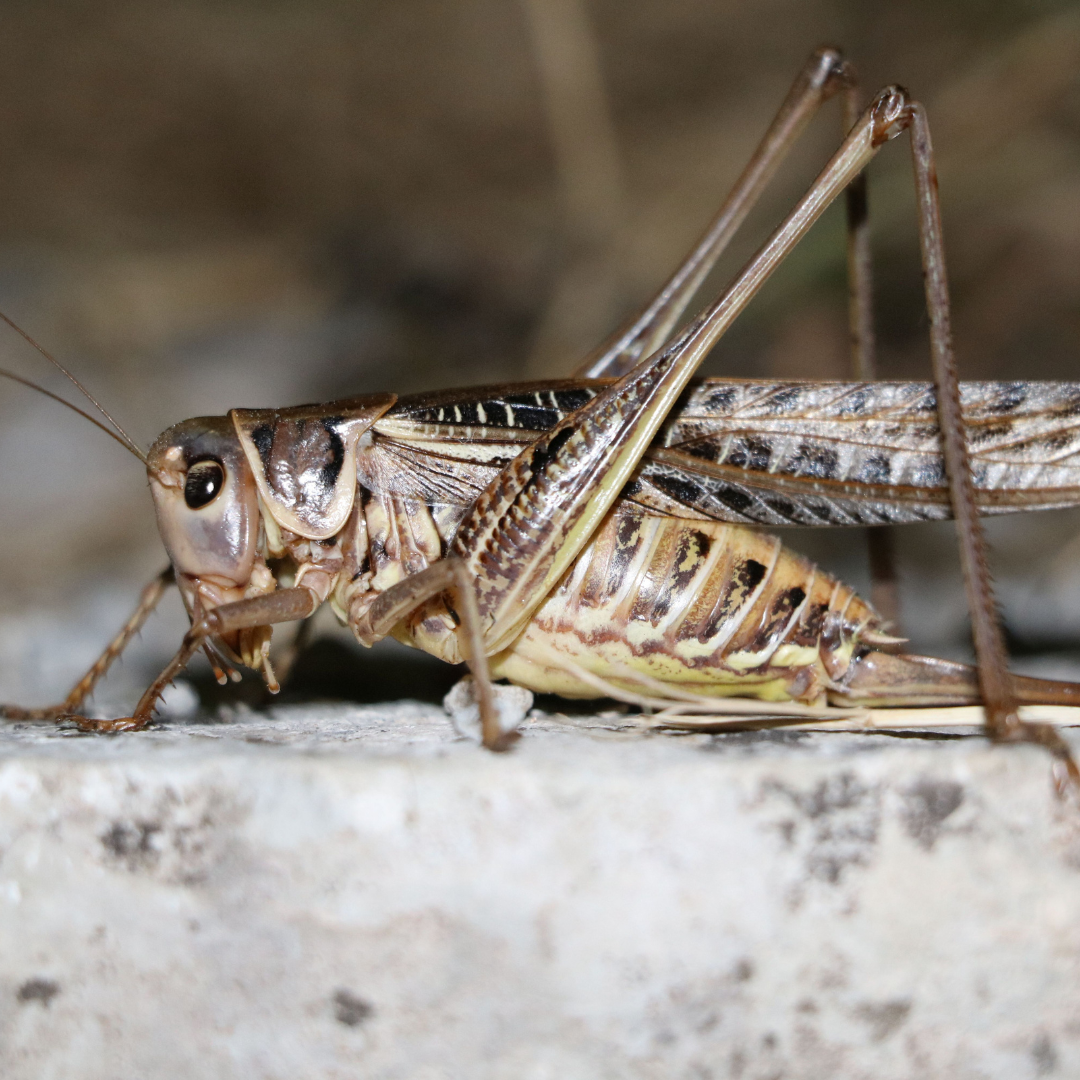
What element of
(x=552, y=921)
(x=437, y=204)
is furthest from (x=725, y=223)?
(x=437, y=204)

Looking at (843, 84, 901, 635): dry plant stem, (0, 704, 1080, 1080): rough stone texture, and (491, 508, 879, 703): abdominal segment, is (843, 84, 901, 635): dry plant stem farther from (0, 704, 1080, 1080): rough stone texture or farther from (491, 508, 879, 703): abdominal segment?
(0, 704, 1080, 1080): rough stone texture

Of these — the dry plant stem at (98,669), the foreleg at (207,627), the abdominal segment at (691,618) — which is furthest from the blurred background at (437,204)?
the foreleg at (207,627)

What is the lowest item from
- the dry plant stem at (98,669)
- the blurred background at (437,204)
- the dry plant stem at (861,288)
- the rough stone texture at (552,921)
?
the rough stone texture at (552,921)

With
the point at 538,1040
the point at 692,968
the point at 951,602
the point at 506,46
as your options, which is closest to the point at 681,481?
the point at 692,968

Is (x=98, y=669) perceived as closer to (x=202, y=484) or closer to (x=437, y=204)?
(x=202, y=484)

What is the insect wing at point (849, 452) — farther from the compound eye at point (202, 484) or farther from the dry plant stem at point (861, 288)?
the compound eye at point (202, 484)

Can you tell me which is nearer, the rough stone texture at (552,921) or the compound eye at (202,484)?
the rough stone texture at (552,921)

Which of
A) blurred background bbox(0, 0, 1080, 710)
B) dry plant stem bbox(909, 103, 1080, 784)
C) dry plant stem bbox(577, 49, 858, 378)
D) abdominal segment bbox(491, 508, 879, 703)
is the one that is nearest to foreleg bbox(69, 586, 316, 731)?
abdominal segment bbox(491, 508, 879, 703)
